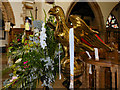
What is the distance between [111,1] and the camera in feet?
10.2

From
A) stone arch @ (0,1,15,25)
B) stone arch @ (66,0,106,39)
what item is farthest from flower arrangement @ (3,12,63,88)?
stone arch @ (66,0,106,39)

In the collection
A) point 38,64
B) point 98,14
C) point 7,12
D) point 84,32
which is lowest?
point 38,64

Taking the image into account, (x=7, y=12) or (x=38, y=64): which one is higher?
(x=7, y=12)

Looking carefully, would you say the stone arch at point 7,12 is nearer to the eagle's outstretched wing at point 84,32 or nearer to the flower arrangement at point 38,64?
the flower arrangement at point 38,64

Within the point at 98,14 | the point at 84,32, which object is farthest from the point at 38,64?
the point at 98,14

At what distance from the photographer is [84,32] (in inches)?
12.8

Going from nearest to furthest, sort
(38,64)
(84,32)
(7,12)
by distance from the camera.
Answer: (84,32), (38,64), (7,12)

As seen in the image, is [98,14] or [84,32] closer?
[84,32]

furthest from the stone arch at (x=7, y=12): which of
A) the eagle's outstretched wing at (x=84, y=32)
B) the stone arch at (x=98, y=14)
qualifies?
the eagle's outstretched wing at (x=84, y=32)

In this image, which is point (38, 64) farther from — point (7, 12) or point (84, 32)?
point (7, 12)

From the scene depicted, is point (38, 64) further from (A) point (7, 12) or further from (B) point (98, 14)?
(B) point (98, 14)

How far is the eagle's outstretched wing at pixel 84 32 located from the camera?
0.29 metres

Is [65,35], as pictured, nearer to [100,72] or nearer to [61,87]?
[61,87]


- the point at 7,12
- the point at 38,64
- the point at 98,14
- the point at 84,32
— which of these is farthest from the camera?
the point at 98,14
